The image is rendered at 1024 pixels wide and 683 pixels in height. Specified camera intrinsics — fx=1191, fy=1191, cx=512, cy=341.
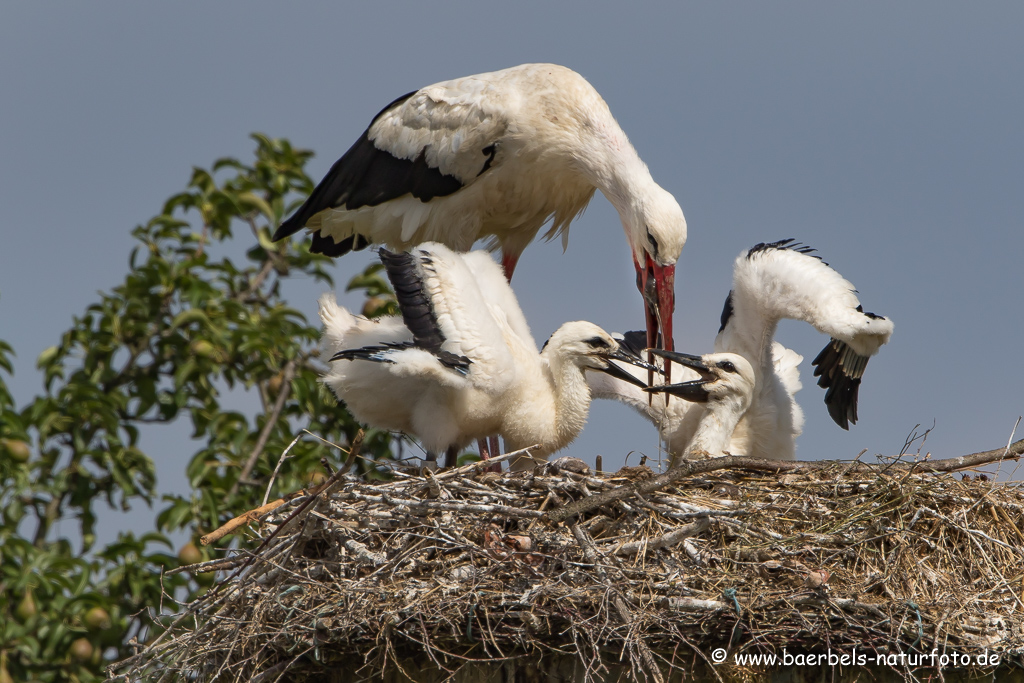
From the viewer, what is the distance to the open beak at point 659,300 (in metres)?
5.24

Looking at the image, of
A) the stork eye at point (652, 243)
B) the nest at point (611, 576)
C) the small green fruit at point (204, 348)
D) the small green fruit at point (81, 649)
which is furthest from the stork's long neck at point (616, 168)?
the small green fruit at point (81, 649)

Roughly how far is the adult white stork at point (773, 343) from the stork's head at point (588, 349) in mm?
495

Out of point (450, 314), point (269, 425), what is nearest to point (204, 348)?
point (269, 425)

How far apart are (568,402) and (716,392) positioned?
0.67m

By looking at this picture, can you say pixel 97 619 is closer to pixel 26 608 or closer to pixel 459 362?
pixel 26 608

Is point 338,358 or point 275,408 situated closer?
point 338,358

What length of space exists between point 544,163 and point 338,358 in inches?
62.1

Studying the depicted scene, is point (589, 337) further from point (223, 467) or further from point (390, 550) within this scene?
point (223, 467)

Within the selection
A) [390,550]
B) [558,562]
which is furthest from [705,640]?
[390,550]

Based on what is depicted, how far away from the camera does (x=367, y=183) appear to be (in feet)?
19.2

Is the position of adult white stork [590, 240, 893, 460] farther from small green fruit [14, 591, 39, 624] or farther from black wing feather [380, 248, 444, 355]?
small green fruit [14, 591, 39, 624]

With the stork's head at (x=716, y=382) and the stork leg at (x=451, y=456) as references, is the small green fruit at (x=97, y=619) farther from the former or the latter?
the stork's head at (x=716, y=382)

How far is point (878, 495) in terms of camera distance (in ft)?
12.8

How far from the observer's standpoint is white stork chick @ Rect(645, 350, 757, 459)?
502cm
